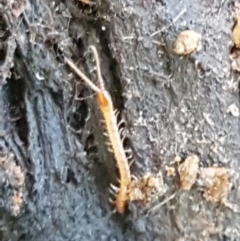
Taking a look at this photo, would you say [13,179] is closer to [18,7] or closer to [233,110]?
[18,7]

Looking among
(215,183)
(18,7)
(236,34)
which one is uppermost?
(18,7)

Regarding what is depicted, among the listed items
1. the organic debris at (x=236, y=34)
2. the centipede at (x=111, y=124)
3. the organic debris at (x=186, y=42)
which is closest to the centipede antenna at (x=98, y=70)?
the centipede at (x=111, y=124)

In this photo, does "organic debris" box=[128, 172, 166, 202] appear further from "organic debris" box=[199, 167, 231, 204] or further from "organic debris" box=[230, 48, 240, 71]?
"organic debris" box=[230, 48, 240, 71]

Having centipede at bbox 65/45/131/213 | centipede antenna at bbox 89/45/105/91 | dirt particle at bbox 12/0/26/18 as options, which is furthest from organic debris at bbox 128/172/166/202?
dirt particle at bbox 12/0/26/18

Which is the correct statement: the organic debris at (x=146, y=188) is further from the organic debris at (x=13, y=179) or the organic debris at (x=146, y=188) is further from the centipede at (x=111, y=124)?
the organic debris at (x=13, y=179)

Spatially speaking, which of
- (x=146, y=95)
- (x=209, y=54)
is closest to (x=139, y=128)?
(x=146, y=95)

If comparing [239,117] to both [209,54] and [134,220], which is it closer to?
[209,54]

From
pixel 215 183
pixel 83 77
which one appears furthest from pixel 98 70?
pixel 215 183
